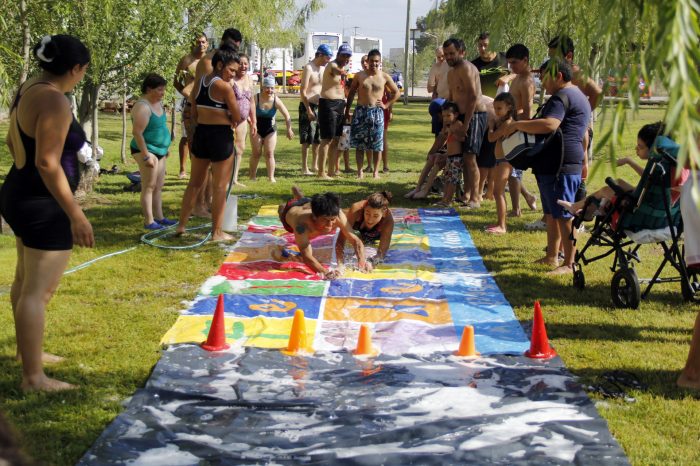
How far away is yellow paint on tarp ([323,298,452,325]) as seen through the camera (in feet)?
20.1

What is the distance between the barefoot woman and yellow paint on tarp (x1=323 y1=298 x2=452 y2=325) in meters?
2.24

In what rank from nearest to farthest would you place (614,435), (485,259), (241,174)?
1. (614,435)
2. (485,259)
3. (241,174)

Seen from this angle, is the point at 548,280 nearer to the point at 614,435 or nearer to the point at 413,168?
the point at 614,435

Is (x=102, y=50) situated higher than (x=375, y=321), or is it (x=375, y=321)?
(x=102, y=50)

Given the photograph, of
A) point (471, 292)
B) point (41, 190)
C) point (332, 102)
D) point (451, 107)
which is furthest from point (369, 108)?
point (41, 190)

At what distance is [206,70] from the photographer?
9.22 meters

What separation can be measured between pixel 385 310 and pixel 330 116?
7.07 metres

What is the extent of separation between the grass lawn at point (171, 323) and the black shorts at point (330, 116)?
3.12m

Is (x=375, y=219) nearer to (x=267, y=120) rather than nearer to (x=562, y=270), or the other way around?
(x=562, y=270)

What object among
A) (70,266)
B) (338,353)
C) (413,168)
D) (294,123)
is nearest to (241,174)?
(413,168)

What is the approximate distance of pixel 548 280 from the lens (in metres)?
7.22

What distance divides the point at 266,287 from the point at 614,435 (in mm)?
3451

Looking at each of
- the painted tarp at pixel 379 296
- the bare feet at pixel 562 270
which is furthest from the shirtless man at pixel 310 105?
the bare feet at pixel 562 270

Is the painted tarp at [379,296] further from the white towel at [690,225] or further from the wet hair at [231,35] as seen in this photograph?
the wet hair at [231,35]
